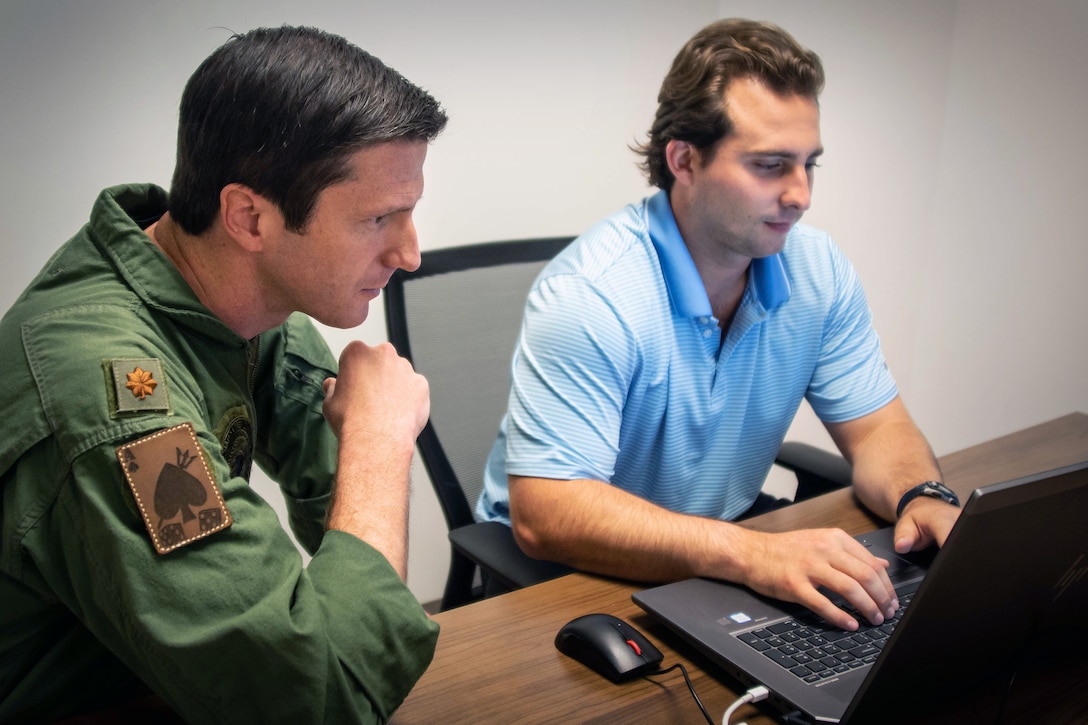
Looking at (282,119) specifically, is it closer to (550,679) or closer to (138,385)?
(138,385)

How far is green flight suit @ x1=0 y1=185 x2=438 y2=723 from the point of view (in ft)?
2.33

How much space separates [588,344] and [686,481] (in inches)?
13.3

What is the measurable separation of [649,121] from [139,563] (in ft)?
6.33

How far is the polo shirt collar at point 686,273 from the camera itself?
1.46m

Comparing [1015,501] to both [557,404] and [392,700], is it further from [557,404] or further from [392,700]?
[557,404]

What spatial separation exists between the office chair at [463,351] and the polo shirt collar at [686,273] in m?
0.24

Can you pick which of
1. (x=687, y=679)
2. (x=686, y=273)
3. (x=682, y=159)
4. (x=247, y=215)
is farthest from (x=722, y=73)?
(x=687, y=679)

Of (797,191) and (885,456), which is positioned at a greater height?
(797,191)

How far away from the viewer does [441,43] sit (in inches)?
77.3

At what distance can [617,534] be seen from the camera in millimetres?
1125

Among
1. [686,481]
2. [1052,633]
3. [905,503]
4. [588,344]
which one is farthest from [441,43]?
[1052,633]

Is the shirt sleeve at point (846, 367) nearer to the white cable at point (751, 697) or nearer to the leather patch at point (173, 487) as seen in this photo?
the white cable at point (751, 697)

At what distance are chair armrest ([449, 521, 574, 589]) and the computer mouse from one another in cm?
29

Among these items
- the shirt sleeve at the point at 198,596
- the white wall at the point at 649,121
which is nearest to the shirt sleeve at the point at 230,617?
the shirt sleeve at the point at 198,596
